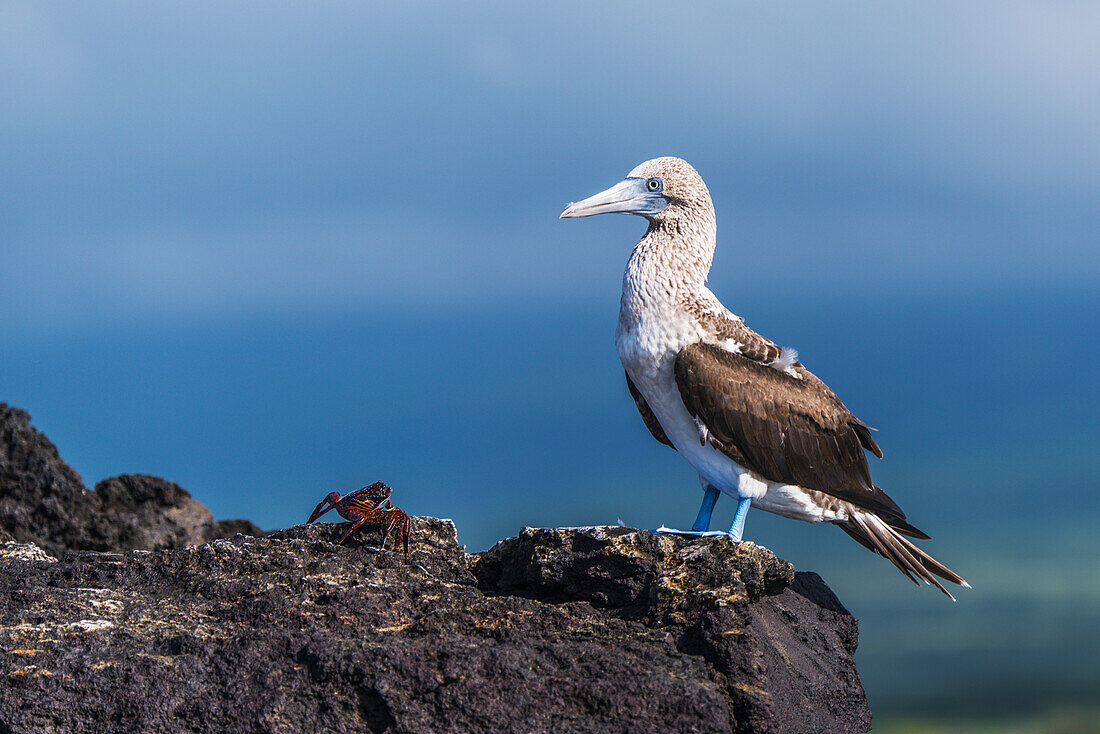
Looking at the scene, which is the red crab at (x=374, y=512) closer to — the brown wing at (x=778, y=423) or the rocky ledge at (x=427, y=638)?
the rocky ledge at (x=427, y=638)

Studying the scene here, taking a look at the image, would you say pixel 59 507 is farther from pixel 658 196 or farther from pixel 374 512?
pixel 658 196

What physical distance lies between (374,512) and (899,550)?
341cm

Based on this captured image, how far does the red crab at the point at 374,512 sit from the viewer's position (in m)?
6.09

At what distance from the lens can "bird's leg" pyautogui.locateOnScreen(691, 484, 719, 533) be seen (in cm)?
649

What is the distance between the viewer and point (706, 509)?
21.5ft

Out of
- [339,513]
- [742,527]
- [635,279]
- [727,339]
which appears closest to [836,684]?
[742,527]


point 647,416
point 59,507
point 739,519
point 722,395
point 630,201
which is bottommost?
point 59,507

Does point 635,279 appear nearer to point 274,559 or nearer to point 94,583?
point 274,559

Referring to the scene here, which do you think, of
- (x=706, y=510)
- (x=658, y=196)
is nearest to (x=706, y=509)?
(x=706, y=510)

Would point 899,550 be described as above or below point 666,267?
below

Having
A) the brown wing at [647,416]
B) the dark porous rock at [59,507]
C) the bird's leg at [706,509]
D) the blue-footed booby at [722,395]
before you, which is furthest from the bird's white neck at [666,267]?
the dark porous rock at [59,507]

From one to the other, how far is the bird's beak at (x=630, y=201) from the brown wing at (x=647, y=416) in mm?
1154

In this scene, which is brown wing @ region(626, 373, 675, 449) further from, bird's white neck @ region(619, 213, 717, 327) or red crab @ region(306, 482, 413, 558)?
red crab @ region(306, 482, 413, 558)

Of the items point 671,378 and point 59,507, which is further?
point 59,507
